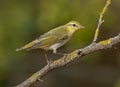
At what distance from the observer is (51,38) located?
166 inches

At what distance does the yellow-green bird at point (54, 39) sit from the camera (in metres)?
4.04

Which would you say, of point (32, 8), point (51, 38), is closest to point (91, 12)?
point (32, 8)

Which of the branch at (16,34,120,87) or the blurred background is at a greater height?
the blurred background

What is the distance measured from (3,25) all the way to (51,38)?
10.8 ft

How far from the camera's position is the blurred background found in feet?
24.0

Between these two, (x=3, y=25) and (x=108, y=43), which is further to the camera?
(x=3, y=25)

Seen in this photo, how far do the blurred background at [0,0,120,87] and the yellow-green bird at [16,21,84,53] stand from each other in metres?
2.34

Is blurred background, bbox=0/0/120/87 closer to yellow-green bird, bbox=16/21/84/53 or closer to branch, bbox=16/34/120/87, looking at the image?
yellow-green bird, bbox=16/21/84/53

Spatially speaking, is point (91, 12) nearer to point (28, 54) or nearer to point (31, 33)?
point (31, 33)

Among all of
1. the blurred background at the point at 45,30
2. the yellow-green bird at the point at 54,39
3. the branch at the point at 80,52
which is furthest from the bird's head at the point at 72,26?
the blurred background at the point at 45,30

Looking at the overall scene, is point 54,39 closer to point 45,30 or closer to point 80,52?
point 80,52

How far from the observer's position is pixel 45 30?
7723 millimetres

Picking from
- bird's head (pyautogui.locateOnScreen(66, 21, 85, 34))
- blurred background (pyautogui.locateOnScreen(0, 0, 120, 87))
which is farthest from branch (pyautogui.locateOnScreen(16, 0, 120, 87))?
blurred background (pyautogui.locateOnScreen(0, 0, 120, 87))

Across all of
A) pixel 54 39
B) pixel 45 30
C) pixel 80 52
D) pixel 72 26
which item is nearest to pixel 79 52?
pixel 80 52
